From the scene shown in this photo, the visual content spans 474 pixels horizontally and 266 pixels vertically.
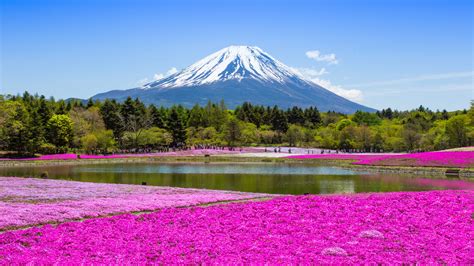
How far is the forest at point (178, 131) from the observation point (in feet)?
266

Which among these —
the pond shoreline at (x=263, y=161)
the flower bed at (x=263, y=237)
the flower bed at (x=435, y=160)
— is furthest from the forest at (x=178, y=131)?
the flower bed at (x=263, y=237)

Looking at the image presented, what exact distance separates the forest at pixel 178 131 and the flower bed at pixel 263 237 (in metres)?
62.7

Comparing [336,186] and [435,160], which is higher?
[435,160]

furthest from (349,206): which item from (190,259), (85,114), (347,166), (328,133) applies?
(328,133)

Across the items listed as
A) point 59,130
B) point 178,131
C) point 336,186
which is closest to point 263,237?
point 336,186

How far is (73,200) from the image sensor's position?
83.1 ft

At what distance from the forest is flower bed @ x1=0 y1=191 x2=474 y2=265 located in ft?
206

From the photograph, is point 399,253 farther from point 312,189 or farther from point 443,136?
point 443,136

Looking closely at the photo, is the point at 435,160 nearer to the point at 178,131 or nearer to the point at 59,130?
the point at 178,131

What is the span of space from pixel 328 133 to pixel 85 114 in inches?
2426

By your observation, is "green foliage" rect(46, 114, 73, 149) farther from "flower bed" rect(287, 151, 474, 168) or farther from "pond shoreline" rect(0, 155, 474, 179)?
"flower bed" rect(287, 151, 474, 168)

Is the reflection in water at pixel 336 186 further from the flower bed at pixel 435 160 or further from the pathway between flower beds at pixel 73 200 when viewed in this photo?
the flower bed at pixel 435 160

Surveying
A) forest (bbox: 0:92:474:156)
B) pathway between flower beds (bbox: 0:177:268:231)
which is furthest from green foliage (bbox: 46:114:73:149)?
pathway between flower beds (bbox: 0:177:268:231)

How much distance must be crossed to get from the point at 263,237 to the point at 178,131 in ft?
306
